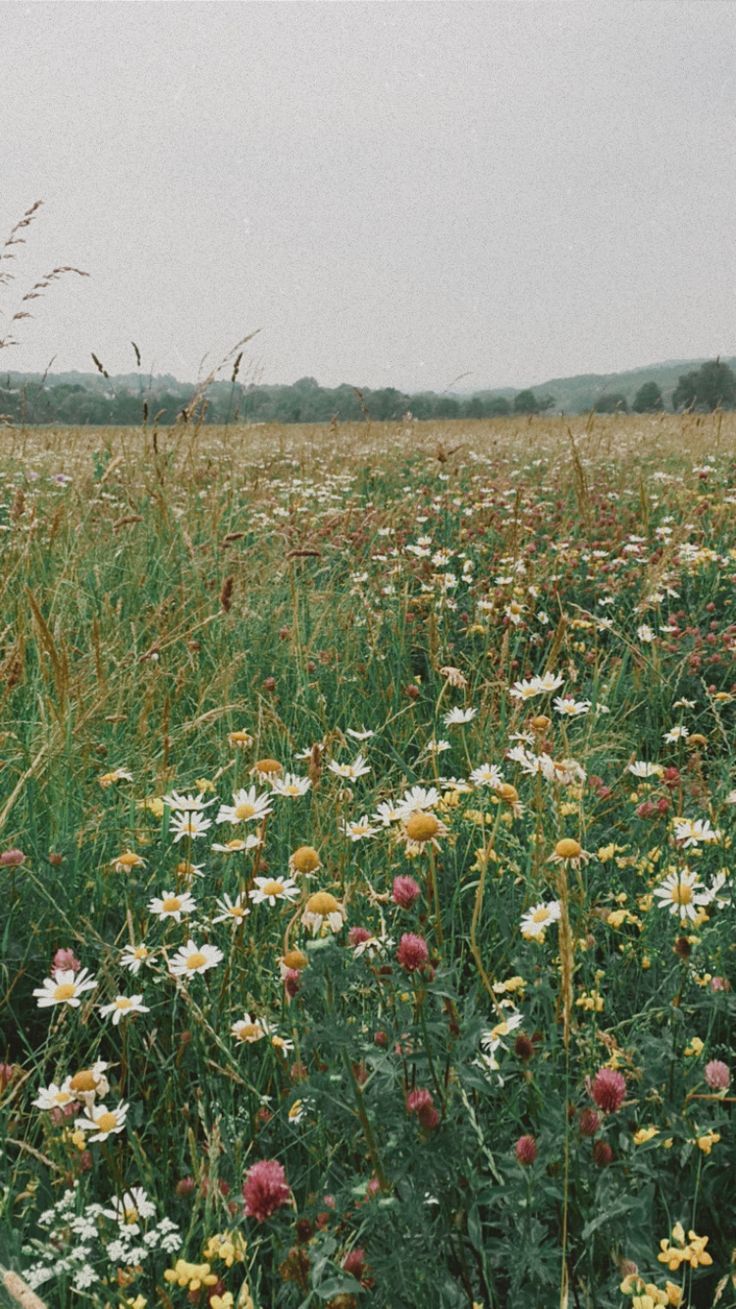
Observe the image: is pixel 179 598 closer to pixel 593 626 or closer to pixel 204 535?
pixel 204 535

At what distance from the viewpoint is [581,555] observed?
13.3ft

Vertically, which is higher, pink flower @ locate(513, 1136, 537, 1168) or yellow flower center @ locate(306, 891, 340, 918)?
yellow flower center @ locate(306, 891, 340, 918)

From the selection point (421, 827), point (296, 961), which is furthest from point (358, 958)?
point (421, 827)

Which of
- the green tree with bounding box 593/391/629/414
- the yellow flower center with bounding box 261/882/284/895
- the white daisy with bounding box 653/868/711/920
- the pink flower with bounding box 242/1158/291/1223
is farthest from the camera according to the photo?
the green tree with bounding box 593/391/629/414

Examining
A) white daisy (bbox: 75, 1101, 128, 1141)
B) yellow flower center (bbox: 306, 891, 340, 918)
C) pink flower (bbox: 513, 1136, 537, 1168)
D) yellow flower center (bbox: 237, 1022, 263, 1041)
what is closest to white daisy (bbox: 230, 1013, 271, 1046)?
yellow flower center (bbox: 237, 1022, 263, 1041)

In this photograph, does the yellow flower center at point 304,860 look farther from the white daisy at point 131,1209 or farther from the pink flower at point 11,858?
the pink flower at point 11,858

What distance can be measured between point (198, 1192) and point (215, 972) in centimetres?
50

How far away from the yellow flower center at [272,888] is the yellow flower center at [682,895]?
574 millimetres

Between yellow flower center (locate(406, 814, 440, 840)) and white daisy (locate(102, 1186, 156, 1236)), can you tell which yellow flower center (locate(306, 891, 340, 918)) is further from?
white daisy (locate(102, 1186, 156, 1236))

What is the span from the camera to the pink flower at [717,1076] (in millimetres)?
1131

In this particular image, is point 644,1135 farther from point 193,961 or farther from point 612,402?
point 612,402

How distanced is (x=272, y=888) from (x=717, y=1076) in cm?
66

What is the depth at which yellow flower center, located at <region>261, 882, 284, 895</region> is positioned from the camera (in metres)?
1.44

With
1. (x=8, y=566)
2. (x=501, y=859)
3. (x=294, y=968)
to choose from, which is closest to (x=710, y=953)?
(x=501, y=859)
